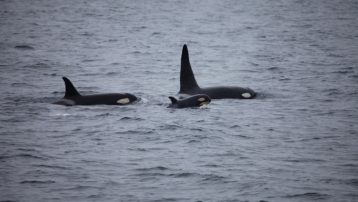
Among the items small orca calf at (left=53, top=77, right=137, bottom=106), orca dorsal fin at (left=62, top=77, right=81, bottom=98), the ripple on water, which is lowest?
the ripple on water

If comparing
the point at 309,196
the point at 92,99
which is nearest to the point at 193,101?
the point at 92,99

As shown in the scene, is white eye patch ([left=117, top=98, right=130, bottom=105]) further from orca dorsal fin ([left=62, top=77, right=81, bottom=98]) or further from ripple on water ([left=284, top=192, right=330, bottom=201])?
ripple on water ([left=284, top=192, right=330, bottom=201])

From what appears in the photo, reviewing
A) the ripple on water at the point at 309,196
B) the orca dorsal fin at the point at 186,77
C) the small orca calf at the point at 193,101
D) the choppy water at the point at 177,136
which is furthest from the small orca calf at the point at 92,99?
the ripple on water at the point at 309,196

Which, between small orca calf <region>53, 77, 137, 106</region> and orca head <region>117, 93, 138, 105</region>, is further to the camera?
orca head <region>117, 93, 138, 105</region>

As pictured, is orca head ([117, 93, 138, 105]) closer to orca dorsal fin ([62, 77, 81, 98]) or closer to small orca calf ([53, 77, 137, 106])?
small orca calf ([53, 77, 137, 106])

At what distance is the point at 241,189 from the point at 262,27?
55.3 m

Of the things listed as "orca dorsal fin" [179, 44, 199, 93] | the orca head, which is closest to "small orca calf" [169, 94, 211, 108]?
"orca dorsal fin" [179, 44, 199, 93]

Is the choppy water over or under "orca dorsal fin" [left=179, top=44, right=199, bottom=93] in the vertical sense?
under

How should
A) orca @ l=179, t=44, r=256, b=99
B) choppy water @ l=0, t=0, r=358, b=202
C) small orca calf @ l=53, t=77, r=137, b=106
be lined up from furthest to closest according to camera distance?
orca @ l=179, t=44, r=256, b=99, small orca calf @ l=53, t=77, r=137, b=106, choppy water @ l=0, t=0, r=358, b=202

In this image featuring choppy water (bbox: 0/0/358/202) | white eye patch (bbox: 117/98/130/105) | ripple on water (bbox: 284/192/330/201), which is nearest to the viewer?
ripple on water (bbox: 284/192/330/201)

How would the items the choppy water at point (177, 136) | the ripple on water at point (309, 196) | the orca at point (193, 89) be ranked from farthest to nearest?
the orca at point (193, 89) < the choppy water at point (177, 136) < the ripple on water at point (309, 196)

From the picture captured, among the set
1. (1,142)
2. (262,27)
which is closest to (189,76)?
(1,142)

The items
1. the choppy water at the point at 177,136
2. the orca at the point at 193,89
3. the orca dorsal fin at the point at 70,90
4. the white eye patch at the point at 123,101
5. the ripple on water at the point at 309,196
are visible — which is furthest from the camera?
the orca at the point at 193,89

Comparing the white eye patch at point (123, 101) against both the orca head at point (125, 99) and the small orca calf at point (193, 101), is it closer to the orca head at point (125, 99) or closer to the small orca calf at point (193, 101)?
the orca head at point (125, 99)
